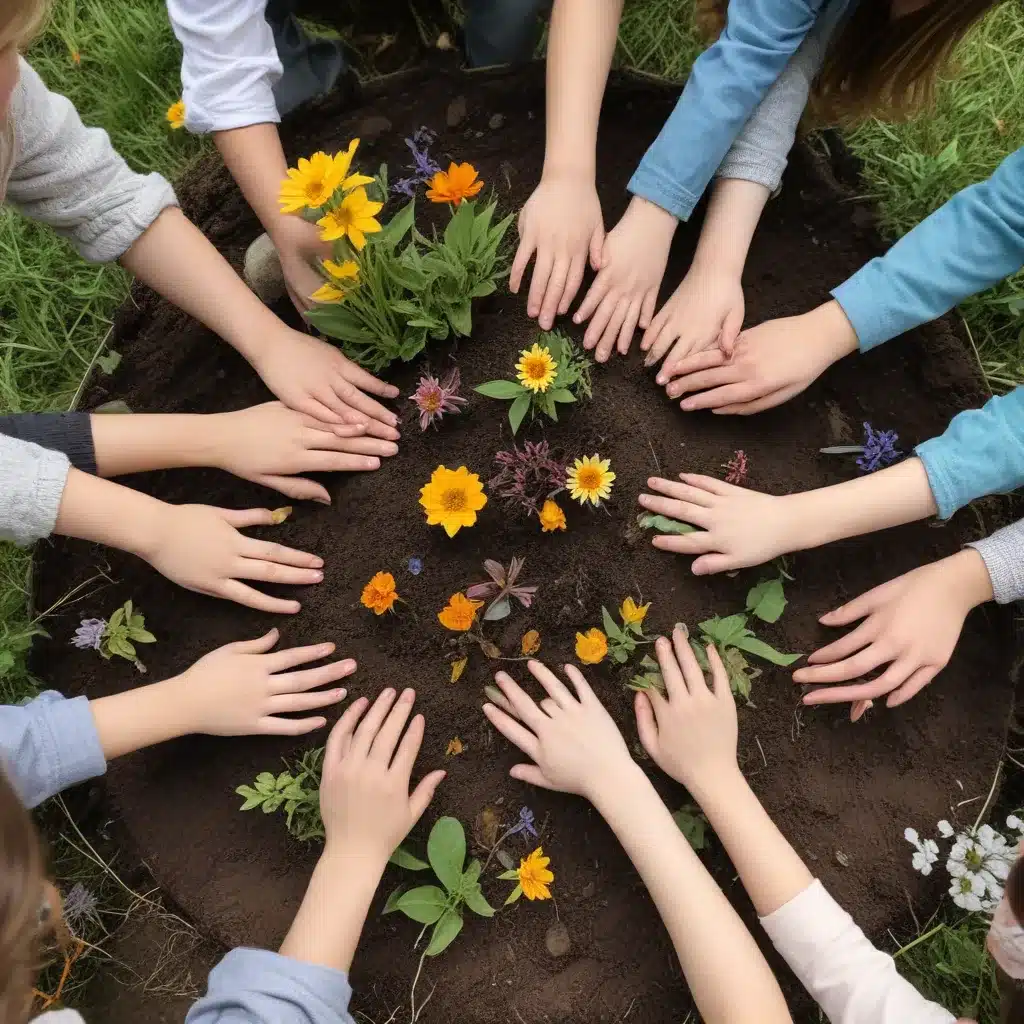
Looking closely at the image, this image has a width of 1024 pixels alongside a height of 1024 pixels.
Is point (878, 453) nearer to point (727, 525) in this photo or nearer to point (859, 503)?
point (859, 503)

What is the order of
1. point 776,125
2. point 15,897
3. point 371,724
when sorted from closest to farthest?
point 15,897
point 371,724
point 776,125

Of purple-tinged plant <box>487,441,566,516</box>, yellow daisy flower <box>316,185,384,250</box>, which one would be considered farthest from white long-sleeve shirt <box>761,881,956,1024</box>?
yellow daisy flower <box>316,185,384,250</box>

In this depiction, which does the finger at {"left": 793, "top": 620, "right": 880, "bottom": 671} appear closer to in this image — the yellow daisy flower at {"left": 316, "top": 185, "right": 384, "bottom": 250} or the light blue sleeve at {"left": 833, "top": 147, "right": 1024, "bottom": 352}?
the light blue sleeve at {"left": 833, "top": 147, "right": 1024, "bottom": 352}

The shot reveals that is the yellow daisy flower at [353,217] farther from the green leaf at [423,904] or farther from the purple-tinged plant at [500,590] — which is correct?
the green leaf at [423,904]

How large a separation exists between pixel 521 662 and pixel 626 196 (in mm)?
1016

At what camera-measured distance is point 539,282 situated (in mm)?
1591

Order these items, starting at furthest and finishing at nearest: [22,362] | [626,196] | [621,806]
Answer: [22,362]
[626,196]
[621,806]

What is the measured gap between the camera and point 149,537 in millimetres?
1525

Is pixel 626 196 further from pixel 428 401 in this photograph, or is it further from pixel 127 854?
pixel 127 854

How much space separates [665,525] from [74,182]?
1.28 metres

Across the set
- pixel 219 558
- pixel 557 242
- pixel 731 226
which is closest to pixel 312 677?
pixel 219 558

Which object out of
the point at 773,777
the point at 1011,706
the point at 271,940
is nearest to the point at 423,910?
the point at 271,940

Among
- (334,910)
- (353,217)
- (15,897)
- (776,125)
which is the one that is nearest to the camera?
(15,897)

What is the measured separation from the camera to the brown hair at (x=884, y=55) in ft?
5.07
